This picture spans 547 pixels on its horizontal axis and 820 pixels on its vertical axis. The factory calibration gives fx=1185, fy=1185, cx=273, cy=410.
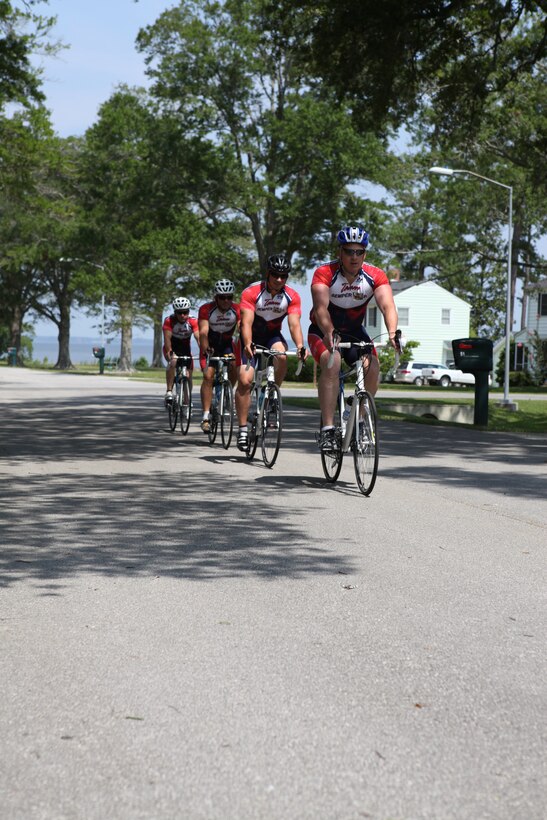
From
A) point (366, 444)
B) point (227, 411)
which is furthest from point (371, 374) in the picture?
point (227, 411)

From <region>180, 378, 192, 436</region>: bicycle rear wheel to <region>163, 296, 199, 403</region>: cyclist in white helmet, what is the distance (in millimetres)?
281

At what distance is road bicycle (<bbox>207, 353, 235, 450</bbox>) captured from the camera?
1469 centimetres

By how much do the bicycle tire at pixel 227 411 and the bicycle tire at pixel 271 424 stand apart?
1.67 metres

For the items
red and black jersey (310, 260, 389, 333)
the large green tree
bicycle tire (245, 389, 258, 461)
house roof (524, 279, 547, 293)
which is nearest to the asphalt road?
red and black jersey (310, 260, 389, 333)

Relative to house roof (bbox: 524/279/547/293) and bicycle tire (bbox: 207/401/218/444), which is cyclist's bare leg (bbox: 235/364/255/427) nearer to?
bicycle tire (bbox: 207/401/218/444)

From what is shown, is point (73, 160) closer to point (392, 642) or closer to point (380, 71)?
point (380, 71)

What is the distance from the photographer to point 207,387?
598 inches

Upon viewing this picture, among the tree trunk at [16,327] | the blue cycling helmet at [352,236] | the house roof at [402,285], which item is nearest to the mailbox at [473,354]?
the blue cycling helmet at [352,236]

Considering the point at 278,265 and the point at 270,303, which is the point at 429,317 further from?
the point at 278,265

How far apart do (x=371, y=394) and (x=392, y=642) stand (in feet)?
17.6

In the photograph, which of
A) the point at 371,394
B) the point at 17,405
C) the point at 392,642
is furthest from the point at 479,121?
the point at 392,642

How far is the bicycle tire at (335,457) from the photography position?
10.8 metres

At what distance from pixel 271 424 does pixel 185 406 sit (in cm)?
521

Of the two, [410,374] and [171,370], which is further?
[410,374]
